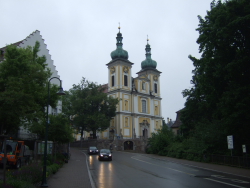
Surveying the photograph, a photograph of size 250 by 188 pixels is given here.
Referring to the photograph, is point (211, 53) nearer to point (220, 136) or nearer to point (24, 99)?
point (220, 136)

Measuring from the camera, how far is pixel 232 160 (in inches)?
989

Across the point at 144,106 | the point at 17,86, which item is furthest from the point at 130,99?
the point at 17,86

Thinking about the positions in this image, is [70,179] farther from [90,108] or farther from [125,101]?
→ [125,101]

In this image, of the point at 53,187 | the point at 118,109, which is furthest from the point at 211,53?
A: the point at 118,109

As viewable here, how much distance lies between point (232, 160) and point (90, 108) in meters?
38.0

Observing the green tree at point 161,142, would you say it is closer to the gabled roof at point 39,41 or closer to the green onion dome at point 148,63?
the gabled roof at point 39,41

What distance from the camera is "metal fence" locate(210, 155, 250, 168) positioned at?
2341 cm

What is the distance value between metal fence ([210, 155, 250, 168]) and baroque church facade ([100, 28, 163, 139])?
36.4m

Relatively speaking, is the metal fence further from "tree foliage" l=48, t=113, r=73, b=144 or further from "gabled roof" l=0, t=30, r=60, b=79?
"gabled roof" l=0, t=30, r=60, b=79

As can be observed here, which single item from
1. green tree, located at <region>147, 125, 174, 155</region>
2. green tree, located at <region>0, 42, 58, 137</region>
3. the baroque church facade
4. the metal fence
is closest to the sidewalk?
green tree, located at <region>0, 42, 58, 137</region>

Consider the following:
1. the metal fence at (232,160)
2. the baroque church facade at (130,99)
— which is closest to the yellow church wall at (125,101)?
the baroque church facade at (130,99)

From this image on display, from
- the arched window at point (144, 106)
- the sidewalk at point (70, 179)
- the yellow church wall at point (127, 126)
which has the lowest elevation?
the sidewalk at point (70, 179)

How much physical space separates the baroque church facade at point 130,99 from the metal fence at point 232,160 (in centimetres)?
3637

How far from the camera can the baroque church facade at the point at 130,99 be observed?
67938mm
